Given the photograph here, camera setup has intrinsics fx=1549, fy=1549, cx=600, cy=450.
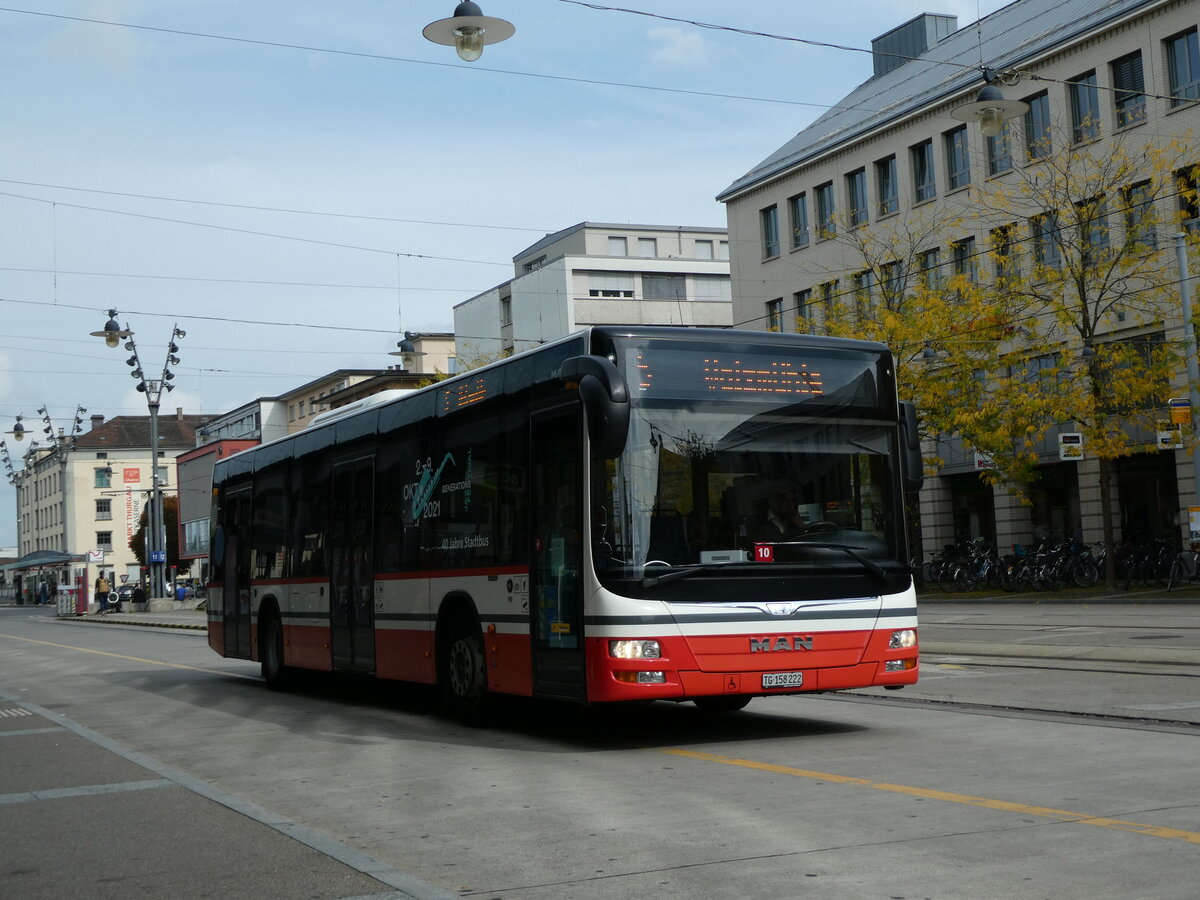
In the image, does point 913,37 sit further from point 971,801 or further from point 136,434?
point 136,434

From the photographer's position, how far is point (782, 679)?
10.7 metres

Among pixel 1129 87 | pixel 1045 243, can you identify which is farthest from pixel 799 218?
pixel 1129 87

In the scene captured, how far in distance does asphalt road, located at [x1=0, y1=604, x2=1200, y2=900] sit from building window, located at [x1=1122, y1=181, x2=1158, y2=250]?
22.2 m

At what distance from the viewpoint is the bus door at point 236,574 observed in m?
18.8

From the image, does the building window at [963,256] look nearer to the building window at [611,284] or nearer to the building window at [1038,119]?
the building window at [1038,119]

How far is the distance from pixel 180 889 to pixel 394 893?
3.30ft

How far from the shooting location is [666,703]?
47.7ft

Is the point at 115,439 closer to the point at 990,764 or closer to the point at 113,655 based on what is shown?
the point at 113,655

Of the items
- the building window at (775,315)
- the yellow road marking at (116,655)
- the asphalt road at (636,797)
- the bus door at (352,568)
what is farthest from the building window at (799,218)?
the bus door at (352,568)

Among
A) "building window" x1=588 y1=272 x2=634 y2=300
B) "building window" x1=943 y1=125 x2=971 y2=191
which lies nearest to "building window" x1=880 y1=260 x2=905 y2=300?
"building window" x1=943 y1=125 x2=971 y2=191

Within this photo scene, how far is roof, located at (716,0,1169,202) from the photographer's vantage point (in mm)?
42125

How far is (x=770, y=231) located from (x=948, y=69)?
32.5ft

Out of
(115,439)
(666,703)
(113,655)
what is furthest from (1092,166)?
Answer: (115,439)

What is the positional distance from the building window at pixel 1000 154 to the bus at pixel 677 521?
33784mm
